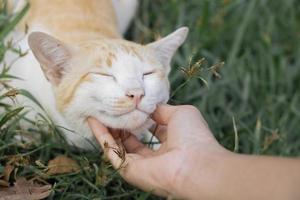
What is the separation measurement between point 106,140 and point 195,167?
30 centimetres

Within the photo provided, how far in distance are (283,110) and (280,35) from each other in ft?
1.60

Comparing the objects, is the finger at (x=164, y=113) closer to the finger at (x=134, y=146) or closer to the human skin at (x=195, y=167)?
the human skin at (x=195, y=167)

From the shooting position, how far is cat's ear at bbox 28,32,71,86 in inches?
66.7

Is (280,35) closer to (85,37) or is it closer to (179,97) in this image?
(179,97)

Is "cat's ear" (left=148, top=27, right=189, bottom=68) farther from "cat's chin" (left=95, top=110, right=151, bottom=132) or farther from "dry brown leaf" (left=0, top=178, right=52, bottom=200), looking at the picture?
"dry brown leaf" (left=0, top=178, right=52, bottom=200)

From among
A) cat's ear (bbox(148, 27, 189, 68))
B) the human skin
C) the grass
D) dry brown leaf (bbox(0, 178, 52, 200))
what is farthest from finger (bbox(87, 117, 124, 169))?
cat's ear (bbox(148, 27, 189, 68))

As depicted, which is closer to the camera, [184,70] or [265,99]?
[184,70]

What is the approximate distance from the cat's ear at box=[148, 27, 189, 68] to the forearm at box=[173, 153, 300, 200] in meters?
0.52

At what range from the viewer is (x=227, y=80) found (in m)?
2.51

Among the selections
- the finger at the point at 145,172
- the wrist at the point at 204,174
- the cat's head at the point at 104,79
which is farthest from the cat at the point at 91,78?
the wrist at the point at 204,174

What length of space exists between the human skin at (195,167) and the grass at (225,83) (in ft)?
0.56

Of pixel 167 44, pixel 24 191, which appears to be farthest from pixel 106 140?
pixel 167 44

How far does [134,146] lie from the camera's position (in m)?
1.82

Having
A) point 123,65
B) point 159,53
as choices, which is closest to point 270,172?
point 123,65
